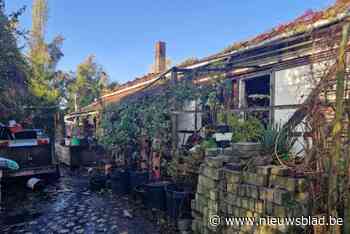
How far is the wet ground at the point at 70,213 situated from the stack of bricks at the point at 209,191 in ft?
2.80

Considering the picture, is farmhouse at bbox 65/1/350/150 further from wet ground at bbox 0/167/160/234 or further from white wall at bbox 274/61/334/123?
wet ground at bbox 0/167/160/234

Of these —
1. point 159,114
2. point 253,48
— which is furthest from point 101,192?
point 253,48

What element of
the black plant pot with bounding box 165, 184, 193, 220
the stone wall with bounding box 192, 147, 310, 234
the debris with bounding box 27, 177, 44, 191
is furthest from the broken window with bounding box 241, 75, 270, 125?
the debris with bounding box 27, 177, 44, 191

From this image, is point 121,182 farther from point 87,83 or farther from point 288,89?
point 87,83

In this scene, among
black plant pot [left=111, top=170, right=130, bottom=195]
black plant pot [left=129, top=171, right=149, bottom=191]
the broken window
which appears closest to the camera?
black plant pot [left=129, top=171, right=149, bottom=191]

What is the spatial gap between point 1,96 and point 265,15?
403 inches

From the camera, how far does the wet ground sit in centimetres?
522

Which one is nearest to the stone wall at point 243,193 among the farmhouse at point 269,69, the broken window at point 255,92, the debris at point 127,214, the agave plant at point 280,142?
the agave plant at point 280,142

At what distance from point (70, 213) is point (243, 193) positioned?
Answer: 4.13 m

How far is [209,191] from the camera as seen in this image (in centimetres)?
445

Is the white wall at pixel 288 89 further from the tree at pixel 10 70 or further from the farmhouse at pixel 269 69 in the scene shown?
the tree at pixel 10 70

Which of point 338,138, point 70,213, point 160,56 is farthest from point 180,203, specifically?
point 160,56

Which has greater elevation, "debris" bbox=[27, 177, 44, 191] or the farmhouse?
the farmhouse

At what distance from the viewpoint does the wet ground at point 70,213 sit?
522 centimetres
